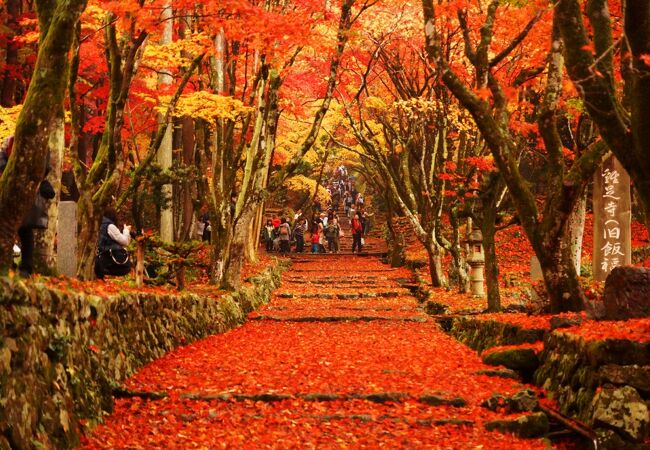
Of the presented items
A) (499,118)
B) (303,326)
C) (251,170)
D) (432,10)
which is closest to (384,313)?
(303,326)

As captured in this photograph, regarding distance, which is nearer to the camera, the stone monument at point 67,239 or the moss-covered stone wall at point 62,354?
the moss-covered stone wall at point 62,354

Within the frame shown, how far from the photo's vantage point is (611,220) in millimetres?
14719

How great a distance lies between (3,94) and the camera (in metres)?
19.8

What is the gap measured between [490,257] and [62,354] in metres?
10.5

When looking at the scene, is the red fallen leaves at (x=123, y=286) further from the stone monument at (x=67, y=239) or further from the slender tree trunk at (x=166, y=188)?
the slender tree trunk at (x=166, y=188)

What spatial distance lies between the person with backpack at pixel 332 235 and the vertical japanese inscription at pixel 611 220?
1118 inches

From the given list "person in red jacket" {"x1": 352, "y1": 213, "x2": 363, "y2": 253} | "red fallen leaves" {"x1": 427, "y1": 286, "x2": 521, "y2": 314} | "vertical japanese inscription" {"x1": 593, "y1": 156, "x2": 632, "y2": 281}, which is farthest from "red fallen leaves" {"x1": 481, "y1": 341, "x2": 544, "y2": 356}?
"person in red jacket" {"x1": 352, "y1": 213, "x2": 363, "y2": 253}

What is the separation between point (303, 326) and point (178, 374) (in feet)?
25.2

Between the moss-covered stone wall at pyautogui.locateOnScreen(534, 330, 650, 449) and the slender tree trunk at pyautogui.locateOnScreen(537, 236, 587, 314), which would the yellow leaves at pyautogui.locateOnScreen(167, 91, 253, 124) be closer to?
the slender tree trunk at pyautogui.locateOnScreen(537, 236, 587, 314)

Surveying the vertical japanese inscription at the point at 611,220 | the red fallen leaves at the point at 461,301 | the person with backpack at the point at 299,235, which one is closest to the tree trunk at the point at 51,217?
the vertical japanese inscription at the point at 611,220

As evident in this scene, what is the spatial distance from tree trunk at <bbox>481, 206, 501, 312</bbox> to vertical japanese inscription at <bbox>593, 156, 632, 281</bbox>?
1.98 meters

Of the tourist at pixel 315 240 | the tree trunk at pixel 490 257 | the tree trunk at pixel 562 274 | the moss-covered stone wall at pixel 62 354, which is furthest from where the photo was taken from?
the tourist at pixel 315 240

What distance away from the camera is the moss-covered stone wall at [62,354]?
5.34 meters

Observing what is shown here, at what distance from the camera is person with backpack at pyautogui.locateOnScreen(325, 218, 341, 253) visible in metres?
42.9
